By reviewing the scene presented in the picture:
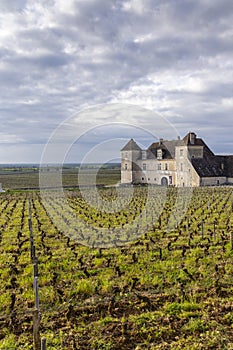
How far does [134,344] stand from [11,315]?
2.23 metres

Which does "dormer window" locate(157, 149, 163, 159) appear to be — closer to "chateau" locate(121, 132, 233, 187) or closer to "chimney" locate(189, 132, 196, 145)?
"chateau" locate(121, 132, 233, 187)

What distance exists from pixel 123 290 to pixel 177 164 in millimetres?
34852

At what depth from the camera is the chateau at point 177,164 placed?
38.7 m

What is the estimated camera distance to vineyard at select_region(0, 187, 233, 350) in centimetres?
502

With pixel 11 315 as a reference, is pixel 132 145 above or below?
above

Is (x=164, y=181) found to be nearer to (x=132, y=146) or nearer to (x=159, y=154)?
(x=159, y=154)

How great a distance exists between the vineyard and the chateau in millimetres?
26538

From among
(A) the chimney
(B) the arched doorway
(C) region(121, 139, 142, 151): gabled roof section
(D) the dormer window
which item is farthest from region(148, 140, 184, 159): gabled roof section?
(B) the arched doorway

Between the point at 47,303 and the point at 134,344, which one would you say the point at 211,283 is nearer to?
the point at 134,344

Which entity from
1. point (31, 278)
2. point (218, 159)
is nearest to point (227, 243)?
point (31, 278)

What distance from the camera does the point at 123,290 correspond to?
6.77 meters

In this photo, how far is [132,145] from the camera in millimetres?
45625

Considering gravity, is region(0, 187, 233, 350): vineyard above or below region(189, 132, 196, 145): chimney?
below

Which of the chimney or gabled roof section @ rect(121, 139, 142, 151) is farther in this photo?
gabled roof section @ rect(121, 139, 142, 151)
